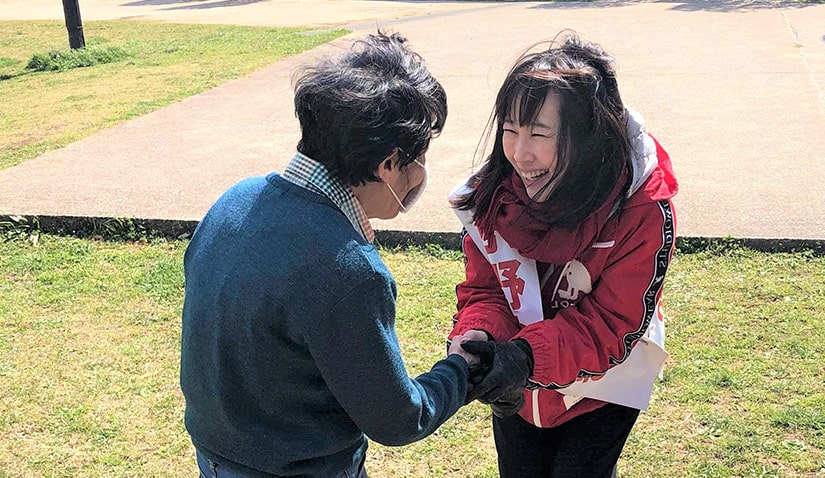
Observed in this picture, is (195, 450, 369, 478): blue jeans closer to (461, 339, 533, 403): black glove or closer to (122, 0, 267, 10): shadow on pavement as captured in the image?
(461, 339, 533, 403): black glove

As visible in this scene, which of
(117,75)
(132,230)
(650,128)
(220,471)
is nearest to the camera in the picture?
(220,471)

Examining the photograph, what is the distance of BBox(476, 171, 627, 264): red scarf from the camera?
2.10 metres

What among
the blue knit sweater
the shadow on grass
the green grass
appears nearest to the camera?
the blue knit sweater

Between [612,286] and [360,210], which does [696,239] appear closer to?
[612,286]

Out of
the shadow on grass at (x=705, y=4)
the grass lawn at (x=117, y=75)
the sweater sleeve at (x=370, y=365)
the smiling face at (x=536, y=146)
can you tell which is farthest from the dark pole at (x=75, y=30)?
the sweater sleeve at (x=370, y=365)

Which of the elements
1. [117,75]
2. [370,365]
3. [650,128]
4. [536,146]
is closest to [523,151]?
[536,146]

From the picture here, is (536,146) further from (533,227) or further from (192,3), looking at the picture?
(192,3)

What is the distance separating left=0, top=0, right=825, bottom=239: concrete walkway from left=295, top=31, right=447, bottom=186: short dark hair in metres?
0.46

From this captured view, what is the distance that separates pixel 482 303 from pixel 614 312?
0.39 metres

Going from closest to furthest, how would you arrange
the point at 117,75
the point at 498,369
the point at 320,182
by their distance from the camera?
1. the point at 320,182
2. the point at 498,369
3. the point at 117,75

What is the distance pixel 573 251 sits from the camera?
2.11m

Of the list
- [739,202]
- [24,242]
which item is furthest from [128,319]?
[739,202]

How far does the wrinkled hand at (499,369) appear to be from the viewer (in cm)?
203

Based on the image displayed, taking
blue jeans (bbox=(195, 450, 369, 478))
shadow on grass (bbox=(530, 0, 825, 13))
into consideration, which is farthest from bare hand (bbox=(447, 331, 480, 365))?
shadow on grass (bbox=(530, 0, 825, 13))
